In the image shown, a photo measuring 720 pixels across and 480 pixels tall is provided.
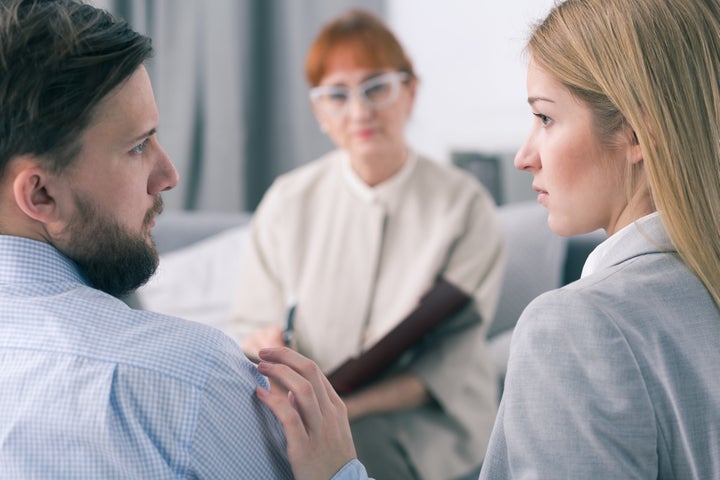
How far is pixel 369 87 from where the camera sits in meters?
2.23

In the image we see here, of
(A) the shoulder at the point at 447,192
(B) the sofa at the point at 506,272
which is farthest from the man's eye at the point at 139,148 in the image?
(B) the sofa at the point at 506,272

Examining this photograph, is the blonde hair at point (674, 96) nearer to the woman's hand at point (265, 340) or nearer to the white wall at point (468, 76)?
the woman's hand at point (265, 340)

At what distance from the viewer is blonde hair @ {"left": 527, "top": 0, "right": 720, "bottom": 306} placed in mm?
927

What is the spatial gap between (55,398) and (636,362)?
1.83ft

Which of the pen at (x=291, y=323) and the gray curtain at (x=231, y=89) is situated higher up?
the gray curtain at (x=231, y=89)

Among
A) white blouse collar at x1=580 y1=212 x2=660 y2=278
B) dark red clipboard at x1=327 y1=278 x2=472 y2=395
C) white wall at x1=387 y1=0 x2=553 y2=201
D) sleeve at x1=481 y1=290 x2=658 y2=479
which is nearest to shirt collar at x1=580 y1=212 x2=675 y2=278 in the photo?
white blouse collar at x1=580 y1=212 x2=660 y2=278

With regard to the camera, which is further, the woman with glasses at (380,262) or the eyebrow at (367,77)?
the eyebrow at (367,77)

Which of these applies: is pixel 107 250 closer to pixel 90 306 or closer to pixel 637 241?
pixel 90 306

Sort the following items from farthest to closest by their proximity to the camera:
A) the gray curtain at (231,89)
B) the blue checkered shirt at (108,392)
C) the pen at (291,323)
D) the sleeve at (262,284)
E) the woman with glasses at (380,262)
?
the gray curtain at (231,89)
the sleeve at (262,284)
the pen at (291,323)
the woman with glasses at (380,262)
the blue checkered shirt at (108,392)

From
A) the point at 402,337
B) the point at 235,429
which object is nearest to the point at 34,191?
the point at 235,429

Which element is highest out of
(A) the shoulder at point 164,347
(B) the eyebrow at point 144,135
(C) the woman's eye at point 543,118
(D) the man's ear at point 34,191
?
(C) the woman's eye at point 543,118

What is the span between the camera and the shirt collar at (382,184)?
2230mm

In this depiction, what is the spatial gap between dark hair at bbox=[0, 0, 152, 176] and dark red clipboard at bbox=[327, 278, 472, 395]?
3.62 feet

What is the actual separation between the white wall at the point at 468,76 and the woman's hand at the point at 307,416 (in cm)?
235
